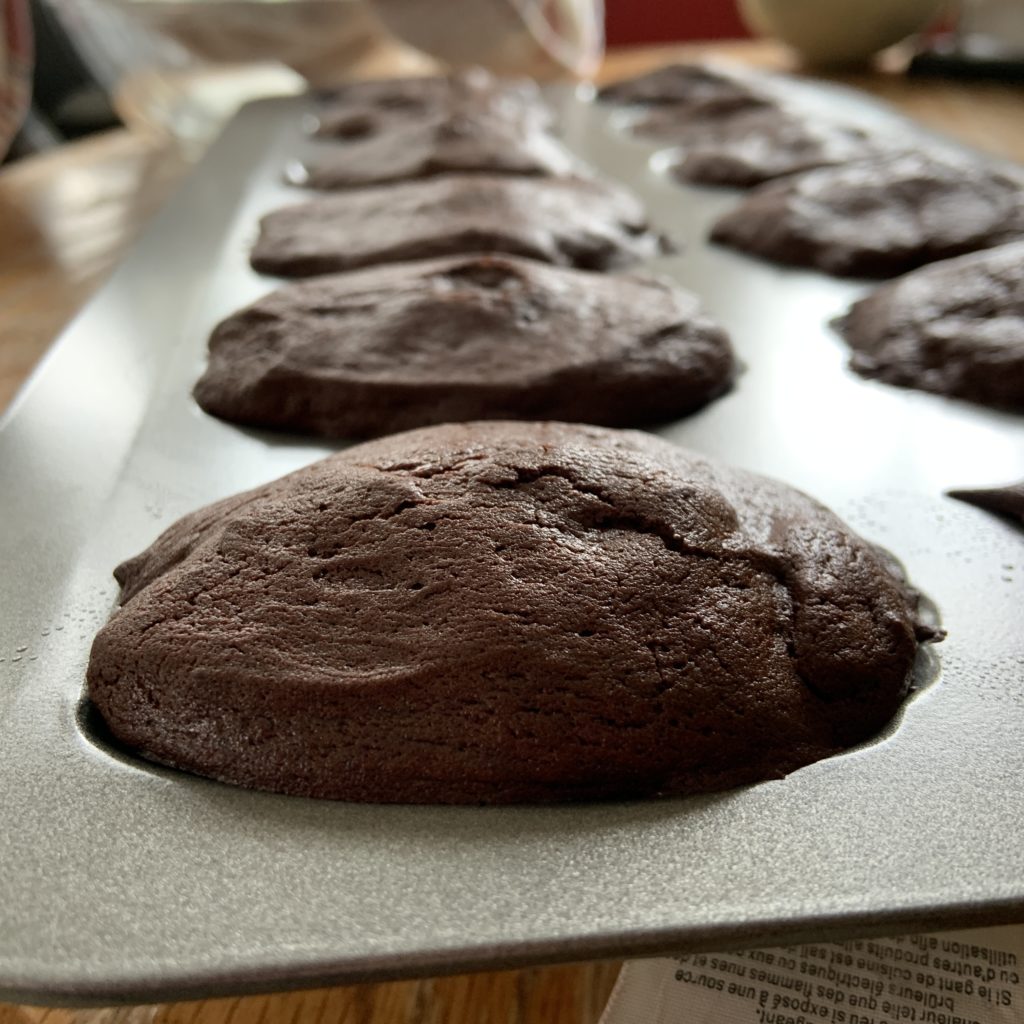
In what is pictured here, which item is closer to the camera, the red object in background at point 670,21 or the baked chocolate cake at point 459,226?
the baked chocolate cake at point 459,226

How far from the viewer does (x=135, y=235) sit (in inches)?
90.7

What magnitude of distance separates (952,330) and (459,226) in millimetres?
757

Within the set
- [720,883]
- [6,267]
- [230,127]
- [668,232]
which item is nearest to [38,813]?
[720,883]

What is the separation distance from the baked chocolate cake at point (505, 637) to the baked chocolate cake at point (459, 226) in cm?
82

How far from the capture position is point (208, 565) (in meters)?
0.89

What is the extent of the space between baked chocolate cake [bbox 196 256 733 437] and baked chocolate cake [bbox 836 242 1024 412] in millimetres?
219

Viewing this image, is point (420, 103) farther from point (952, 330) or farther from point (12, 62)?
point (952, 330)

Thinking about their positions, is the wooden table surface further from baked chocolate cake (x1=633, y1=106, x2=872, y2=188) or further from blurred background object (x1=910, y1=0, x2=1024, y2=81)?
baked chocolate cake (x1=633, y1=106, x2=872, y2=188)

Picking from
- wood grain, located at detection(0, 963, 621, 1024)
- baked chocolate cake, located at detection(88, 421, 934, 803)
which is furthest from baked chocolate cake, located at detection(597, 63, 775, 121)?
wood grain, located at detection(0, 963, 621, 1024)

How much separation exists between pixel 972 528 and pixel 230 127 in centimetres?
223

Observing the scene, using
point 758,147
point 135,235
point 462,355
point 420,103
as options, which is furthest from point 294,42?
point 462,355

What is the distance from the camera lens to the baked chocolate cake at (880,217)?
5.66 ft

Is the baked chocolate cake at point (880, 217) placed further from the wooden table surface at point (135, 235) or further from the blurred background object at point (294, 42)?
the blurred background object at point (294, 42)

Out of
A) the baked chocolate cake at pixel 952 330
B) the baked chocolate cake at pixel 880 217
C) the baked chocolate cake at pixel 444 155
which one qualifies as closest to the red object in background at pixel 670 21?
the baked chocolate cake at pixel 444 155
